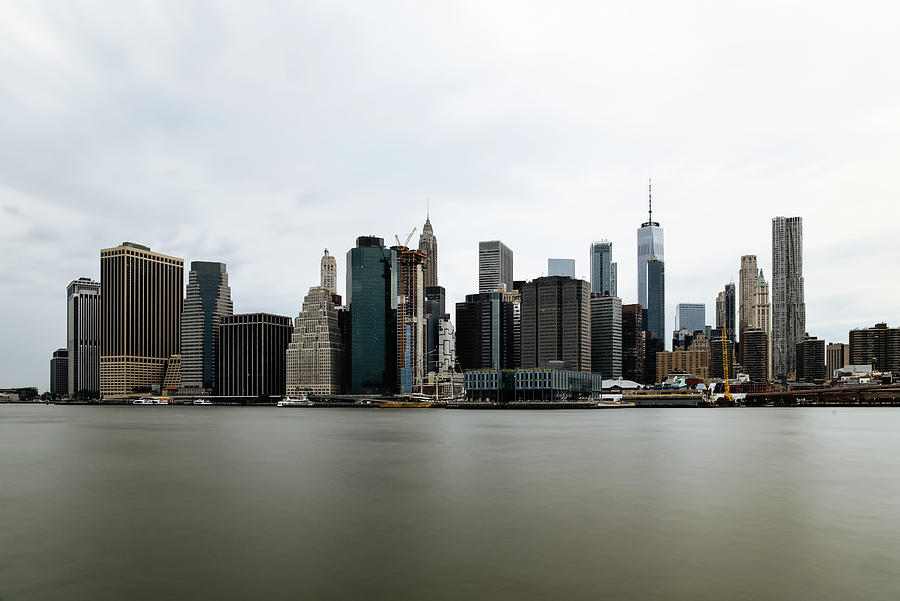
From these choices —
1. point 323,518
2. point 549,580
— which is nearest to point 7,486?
point 323,518

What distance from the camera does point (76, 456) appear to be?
80688 mm

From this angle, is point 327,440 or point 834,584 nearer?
point 834,584

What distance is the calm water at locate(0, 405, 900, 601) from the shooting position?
28.9 m

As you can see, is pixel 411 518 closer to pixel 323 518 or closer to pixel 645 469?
pixel 323 518

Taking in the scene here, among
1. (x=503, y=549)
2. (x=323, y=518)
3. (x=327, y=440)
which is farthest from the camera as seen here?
(x=327, y=440)

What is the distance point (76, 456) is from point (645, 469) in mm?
64841

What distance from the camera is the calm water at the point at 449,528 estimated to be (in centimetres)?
2891

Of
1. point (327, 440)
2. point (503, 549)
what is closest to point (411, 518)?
point (503, 549)

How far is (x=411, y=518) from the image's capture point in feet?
140

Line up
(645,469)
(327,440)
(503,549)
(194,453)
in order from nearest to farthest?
1. (503,549)
2. (645,469)
3. (194,453)
4. (327,440)

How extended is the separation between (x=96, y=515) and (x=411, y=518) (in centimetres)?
2034

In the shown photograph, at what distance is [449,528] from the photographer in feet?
130

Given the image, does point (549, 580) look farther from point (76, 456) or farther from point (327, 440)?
point (327, 440)

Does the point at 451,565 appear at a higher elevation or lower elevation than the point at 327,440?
higher
